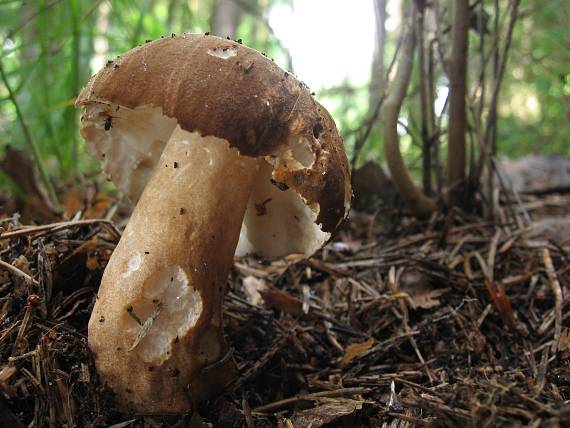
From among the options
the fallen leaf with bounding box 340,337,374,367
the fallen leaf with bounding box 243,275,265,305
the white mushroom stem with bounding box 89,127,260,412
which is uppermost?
the white mushroom stem with bounding box 89,127,260,412

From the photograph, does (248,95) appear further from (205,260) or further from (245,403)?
(245,403)

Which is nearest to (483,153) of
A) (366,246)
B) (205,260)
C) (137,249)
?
(366,246)

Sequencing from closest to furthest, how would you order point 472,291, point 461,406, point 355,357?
1. point 461,406
2. point 355,357
3. point 472,291

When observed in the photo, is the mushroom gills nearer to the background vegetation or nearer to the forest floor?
the forest floor

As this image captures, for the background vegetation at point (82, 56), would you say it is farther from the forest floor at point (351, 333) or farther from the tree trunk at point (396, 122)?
the forest floor at point (351, 333)

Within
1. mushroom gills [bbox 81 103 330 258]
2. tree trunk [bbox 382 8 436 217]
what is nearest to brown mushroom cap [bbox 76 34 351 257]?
mushroom gills [bbox 81 103 330 258]

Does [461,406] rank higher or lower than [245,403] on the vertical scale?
higher

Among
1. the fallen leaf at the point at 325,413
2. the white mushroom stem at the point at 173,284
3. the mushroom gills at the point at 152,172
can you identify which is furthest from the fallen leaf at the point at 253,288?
the fallen leaf at the point at 325,413
